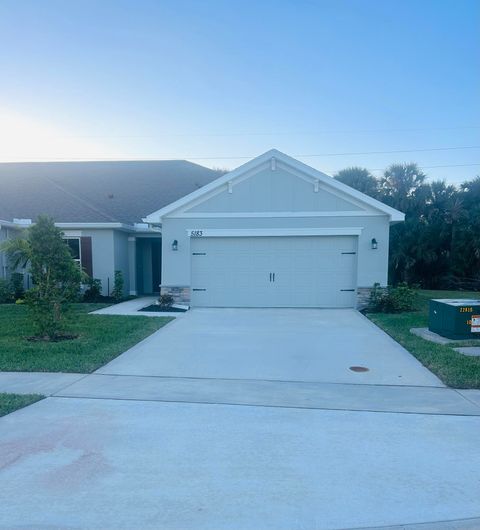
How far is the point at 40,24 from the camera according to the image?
33.7 feet

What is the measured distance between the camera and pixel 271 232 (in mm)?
12445

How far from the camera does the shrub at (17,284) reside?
14119 mm

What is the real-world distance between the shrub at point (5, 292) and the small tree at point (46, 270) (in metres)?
6.63

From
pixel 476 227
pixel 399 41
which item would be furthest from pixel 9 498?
pixel 476 227

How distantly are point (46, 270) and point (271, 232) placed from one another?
263 inches

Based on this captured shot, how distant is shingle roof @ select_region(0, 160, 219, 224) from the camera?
1503 cm

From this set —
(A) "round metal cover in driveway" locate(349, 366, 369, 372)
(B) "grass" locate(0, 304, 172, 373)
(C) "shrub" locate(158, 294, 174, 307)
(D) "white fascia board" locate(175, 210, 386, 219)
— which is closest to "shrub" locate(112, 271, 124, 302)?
(C) "shrub" locate(158, 294, 174, 307)

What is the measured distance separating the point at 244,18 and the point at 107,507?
12.6m

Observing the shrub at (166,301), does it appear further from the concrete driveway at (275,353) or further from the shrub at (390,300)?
the shrub at (390,300)

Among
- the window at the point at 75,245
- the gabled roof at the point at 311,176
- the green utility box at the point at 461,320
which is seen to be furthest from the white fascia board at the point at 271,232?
the window at the point at 75,245

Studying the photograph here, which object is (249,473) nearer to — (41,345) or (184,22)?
(41,345)

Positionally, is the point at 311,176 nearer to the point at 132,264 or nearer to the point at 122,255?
the point at 122,255

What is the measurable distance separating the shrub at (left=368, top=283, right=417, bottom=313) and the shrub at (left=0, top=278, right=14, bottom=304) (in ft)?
40.4

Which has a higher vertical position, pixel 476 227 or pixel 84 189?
pixel 84 189
